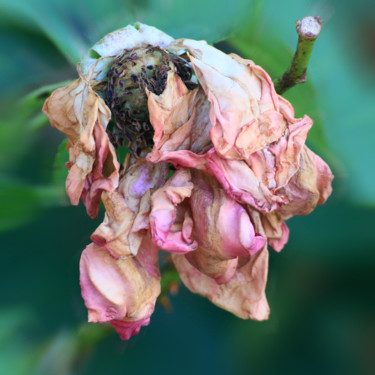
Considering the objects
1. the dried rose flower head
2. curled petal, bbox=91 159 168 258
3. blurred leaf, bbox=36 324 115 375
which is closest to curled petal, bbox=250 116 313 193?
the dried rose flower head

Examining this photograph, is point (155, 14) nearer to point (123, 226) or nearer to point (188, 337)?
point (123, 226)

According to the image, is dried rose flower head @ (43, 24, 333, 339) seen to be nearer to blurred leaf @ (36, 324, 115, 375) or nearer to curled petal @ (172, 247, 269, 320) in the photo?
curled petal @ (172, 247, 269, 320)

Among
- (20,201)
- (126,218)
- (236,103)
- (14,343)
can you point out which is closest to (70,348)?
(14,343)

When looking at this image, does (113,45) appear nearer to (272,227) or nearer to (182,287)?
(272,227)

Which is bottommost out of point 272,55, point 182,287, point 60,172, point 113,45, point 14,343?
point 14,343

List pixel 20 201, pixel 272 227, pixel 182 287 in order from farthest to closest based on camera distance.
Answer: pixel 182 287, pixel 20 201, pixel 272 227

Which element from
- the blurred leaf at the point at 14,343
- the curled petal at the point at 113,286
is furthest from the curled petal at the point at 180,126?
the blurred leaf at the point at 14,343

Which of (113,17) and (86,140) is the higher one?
(113,17)

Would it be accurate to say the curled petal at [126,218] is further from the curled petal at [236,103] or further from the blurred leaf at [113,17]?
the blurred leaf at [113,17]
